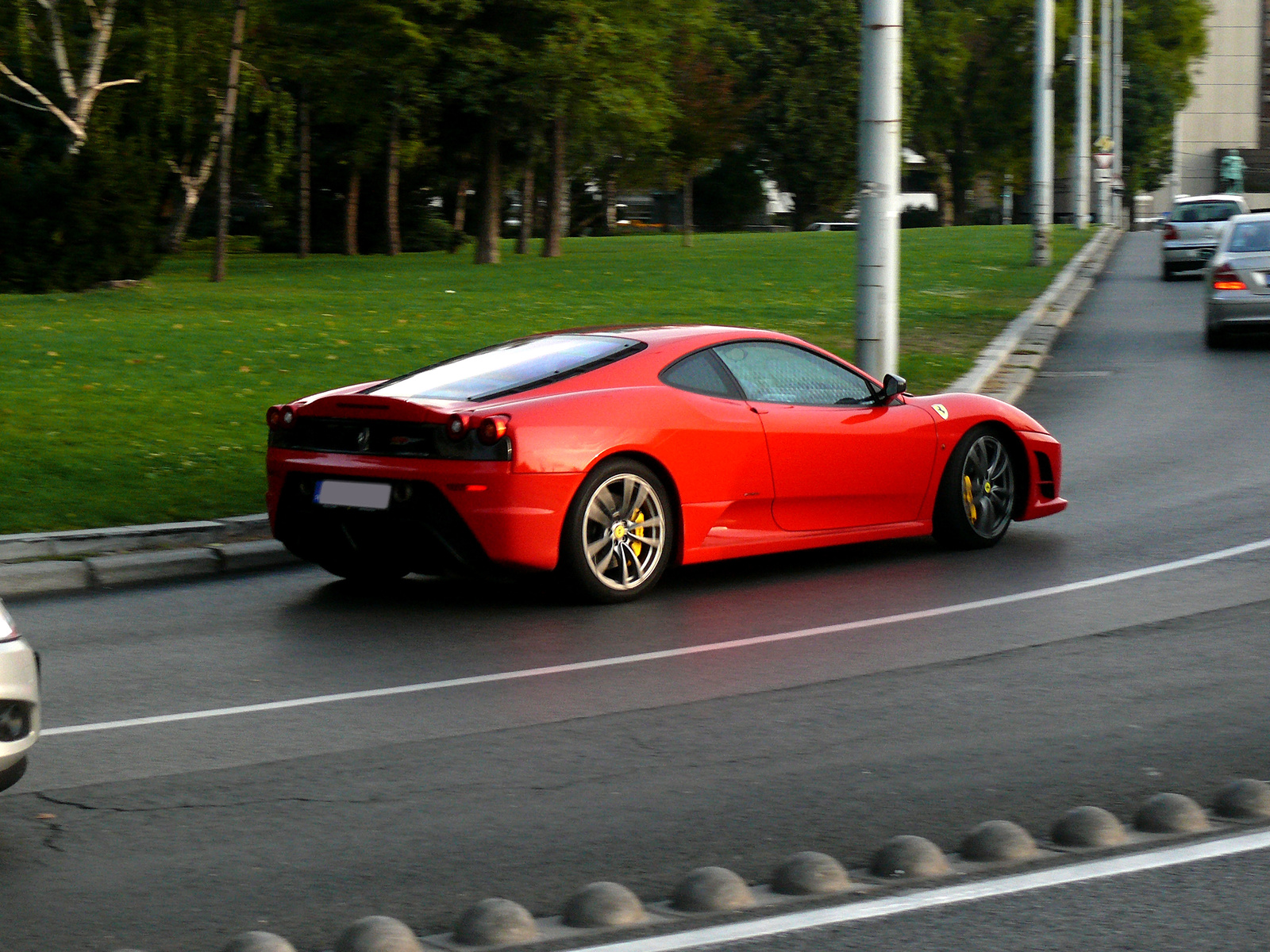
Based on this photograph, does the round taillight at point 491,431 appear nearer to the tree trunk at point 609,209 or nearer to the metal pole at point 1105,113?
the metal pole at point 1105,113

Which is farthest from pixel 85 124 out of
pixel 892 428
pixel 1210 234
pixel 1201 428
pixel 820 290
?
pixel 892 428

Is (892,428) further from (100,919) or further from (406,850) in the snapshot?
(100,919)

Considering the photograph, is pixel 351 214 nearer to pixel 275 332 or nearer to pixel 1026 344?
pixel 275 332

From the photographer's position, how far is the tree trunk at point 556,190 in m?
42.2

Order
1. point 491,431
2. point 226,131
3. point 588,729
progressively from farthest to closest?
1. point 226,131
2. point 491,431
3. point 588,729

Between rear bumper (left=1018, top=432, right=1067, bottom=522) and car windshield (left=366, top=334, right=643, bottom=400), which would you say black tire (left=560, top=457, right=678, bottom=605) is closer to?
car windshield (left=366, top=334, right=643, bottom=400)

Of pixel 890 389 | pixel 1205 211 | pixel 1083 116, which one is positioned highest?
pixel 1083 116

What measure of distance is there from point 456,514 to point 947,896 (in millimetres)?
4000

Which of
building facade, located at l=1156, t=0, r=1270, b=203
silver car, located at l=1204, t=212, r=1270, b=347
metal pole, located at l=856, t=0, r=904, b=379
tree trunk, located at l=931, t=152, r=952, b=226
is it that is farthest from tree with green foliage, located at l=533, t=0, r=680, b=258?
building facade, located at l=1156, t=0, r=1270, b=203

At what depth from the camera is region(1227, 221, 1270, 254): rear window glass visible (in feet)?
68.0

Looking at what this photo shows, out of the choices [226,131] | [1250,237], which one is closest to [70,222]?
[226,131]

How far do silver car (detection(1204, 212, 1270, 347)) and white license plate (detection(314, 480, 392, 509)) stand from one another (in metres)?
14.7

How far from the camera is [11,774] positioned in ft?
15.7

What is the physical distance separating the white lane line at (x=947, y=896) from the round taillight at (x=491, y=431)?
3903mm
